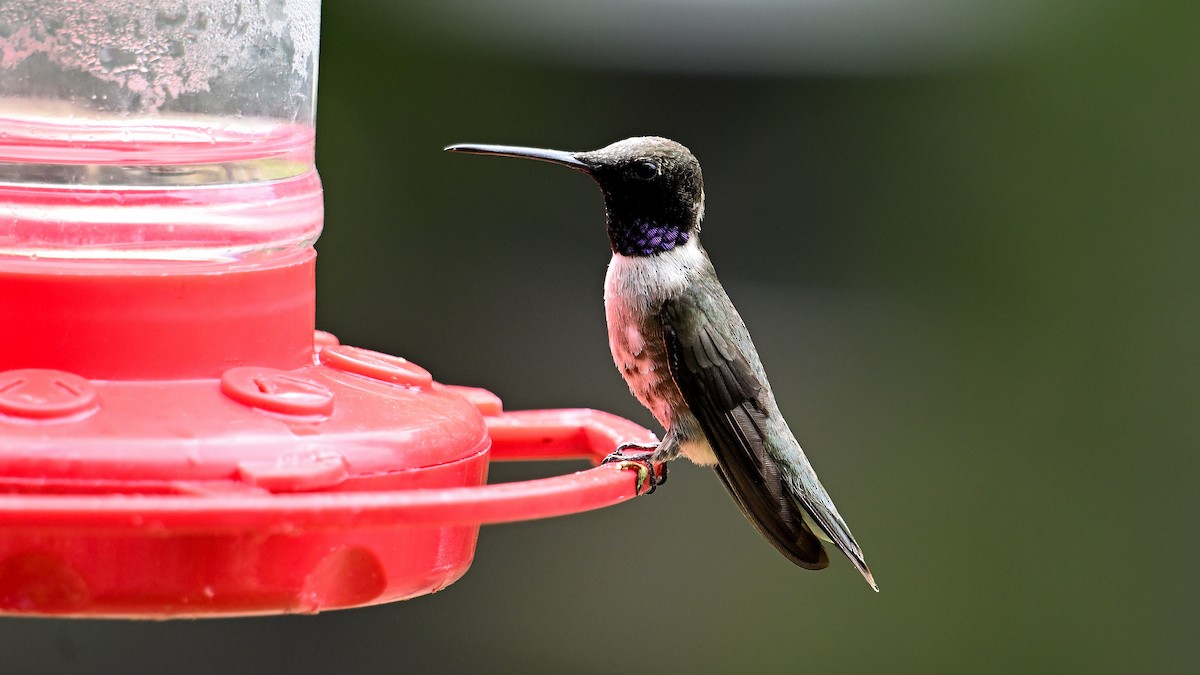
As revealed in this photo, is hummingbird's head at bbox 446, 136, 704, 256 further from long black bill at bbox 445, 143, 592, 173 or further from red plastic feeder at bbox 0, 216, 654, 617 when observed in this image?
red plastic feeder at bbox 0, 216, 654, 617

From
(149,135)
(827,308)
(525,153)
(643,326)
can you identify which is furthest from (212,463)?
(827,308)

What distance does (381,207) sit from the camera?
7.16 m

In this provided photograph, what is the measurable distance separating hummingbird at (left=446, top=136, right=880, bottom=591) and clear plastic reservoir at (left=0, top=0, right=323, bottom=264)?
0.89 metres

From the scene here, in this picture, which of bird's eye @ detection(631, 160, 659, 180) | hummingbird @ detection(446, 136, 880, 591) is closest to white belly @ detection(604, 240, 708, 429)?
hummingbird @ detection(446, 136, 880, 591)

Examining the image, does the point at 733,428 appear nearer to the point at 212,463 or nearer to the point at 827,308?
the point at 212,463

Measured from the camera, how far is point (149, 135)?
8.91 feet

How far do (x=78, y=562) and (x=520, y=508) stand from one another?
0.62 m

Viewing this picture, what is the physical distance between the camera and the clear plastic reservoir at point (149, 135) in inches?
96.0

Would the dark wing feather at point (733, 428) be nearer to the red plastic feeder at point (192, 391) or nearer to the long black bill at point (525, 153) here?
the long black bill at point (525, 153)

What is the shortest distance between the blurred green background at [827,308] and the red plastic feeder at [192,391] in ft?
13.0

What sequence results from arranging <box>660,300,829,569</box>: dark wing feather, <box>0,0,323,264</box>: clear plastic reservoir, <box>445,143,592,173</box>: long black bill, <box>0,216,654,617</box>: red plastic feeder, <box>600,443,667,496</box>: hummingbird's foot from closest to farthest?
1. <box>0,216,654,617</box>: red plastic feeder
2. <box>0,0,323,264</box>: clear plastic reservoir
3. <box>600,443,667,496</box>: hummingbird's foot
4. <box>445,143,592,173</box>: long black bill
5. <box>660,300,829,569</box>: dark wing feather

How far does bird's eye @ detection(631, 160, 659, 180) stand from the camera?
145 inches

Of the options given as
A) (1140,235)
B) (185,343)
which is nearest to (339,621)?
(1140,235)

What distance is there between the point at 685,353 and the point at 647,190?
0.42m
